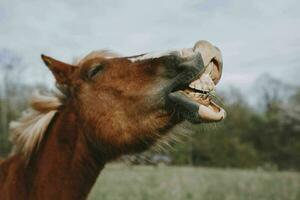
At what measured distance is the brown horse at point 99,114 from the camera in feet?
11.1

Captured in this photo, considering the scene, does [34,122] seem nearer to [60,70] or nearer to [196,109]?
[60,70]

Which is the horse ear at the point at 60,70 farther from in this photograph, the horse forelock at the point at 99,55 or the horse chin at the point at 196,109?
the horse chin at the point at 196,109

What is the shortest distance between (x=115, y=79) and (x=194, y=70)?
2.57 ft

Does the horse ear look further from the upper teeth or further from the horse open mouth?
the upper teeth

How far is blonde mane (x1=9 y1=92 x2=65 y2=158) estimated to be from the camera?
4.02m

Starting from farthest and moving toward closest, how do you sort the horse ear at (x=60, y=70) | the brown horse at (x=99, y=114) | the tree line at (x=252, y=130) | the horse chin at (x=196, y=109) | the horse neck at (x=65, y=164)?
1. the tree line at (x=252, y=130)
2. the horse ear at (x=60, y=70)
3. the horse neck at (x=65, y=164)
4. the brown horse at (x=99, y=114)
5. the horse chin at (x=196, y=109)

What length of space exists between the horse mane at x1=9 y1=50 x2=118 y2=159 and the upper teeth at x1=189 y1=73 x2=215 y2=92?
1.05 meters

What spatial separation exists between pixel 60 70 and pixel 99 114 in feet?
1.96

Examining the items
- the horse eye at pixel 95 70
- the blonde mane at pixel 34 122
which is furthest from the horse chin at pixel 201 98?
the blonde mane at pixel 34 122

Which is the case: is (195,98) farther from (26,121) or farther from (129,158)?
(26,121)

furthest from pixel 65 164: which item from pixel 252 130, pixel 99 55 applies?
pixel 252 130

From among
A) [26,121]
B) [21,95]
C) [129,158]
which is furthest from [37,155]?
[21,95]

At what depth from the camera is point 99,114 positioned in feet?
12.3

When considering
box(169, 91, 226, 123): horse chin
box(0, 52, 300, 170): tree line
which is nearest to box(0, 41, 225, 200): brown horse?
box(169, 91, 226, 123): horse chin
